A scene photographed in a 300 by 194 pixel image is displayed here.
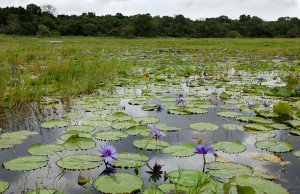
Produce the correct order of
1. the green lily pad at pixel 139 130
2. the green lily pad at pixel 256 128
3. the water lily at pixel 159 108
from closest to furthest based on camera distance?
the green lily pad at pixel 139 130, the green lily pad at pixel 256 128, the water lily at pixel 159 108

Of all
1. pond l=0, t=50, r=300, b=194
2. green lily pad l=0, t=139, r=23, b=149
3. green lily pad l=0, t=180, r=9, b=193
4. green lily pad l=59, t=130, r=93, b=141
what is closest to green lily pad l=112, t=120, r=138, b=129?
pond l=0, t=50, r=300, b=194

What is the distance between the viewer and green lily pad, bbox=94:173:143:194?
1757 millimetres

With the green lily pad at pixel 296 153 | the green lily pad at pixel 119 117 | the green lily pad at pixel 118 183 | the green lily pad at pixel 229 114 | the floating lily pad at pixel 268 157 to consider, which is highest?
the green lily pad at pixel 119 117

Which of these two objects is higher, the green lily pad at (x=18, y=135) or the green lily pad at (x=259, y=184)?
the green lily pad at (x=18, y=135)

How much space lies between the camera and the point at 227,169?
207 centimetres

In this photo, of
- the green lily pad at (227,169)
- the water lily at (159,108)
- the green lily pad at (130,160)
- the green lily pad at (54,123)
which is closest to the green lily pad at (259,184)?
the green lily pad at (227,169)

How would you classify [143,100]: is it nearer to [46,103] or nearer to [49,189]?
[46,103]

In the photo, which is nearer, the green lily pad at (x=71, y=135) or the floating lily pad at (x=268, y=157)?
the floating lily pad at (x=268, y=157)

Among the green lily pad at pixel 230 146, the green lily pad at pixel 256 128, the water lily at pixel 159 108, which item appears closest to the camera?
the green lily pad at pixel 230 146

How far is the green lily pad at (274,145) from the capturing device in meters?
2.45

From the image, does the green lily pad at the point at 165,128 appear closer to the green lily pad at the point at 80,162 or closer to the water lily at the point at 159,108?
the water lily at the point at 159,108

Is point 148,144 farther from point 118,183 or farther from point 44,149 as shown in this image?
point 44,149

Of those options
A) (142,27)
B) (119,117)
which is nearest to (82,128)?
(119,117)

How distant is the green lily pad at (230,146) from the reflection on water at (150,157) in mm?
43
